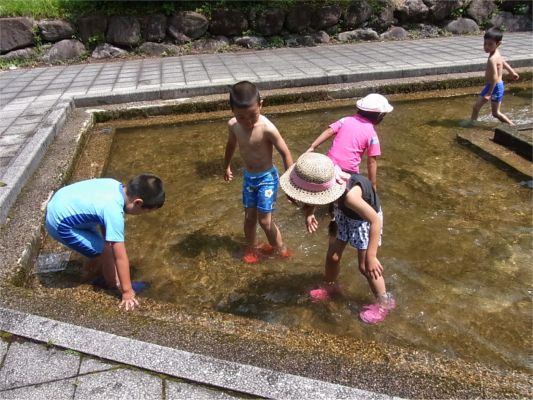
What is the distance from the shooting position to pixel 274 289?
3.29 metres

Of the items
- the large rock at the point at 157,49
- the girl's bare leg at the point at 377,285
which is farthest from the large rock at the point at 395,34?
the girl's bare leg at the point at 377,285

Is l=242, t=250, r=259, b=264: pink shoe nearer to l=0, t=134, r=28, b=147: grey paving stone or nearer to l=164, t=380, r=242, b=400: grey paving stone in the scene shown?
l=164, t=380, r=242, b=400: grey paving stone

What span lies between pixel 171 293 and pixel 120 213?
0.75 metres

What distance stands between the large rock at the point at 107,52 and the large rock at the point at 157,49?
421 mm

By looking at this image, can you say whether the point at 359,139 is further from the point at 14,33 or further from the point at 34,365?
the point at 14,33

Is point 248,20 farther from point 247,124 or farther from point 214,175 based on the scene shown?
point 247,124

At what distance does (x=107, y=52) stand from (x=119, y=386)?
9431mm

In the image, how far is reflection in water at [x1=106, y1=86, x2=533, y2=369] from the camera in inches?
114

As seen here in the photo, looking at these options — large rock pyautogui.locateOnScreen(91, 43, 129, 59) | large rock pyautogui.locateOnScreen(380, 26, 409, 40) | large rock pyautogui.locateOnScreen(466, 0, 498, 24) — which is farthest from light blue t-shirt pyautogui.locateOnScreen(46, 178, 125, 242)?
large rock pyautogui.locateOnScreen(466, 0, 498, 24)

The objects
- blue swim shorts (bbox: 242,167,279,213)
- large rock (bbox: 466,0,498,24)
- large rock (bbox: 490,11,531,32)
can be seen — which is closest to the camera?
blue swim shorts (bbox: 242,167,279,213)

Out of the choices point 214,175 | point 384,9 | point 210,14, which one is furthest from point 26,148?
point 384,9

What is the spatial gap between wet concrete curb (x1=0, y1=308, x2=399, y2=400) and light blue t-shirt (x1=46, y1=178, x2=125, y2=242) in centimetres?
67

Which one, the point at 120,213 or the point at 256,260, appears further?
the point at 256,260

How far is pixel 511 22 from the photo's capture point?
11531 mm
